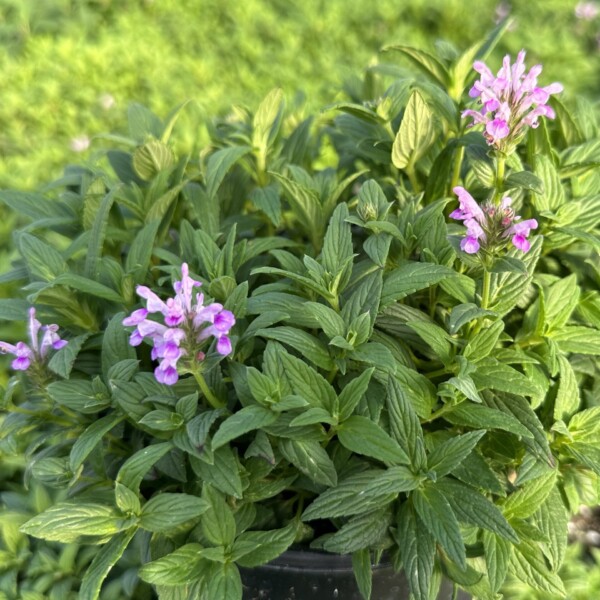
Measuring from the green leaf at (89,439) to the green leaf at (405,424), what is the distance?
55cm

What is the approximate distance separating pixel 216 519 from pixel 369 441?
339 millimetres

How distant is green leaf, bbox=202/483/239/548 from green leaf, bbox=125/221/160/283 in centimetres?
51

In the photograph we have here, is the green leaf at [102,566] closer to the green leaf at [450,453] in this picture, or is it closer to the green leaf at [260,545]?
the green leaf at [260,545]

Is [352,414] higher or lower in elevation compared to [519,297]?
lower

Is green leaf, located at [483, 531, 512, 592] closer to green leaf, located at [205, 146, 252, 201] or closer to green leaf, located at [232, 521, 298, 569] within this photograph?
green leaf, located at [232, 521, 298, 569]

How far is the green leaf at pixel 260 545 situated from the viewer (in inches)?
54.9

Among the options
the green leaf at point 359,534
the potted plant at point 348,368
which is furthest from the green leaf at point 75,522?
the green leaf at point 359,534

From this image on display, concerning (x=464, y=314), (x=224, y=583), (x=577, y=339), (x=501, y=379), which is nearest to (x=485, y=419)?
(x=501, y=379)

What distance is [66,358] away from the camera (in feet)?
4.86

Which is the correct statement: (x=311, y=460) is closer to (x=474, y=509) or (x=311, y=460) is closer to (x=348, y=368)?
(x=348, y=368)

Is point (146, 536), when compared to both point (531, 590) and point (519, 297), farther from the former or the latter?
point (531, 590)

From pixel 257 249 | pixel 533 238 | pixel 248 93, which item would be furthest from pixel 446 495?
pixel 248 93

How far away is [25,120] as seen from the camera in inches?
157

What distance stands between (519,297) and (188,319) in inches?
27.9
